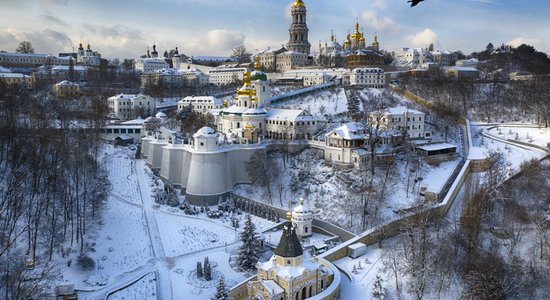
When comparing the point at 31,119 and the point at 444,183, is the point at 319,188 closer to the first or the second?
the point at 444,183

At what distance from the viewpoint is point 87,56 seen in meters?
99.7

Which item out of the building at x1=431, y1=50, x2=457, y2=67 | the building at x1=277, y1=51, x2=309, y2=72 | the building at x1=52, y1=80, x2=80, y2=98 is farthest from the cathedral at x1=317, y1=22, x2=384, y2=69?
the building at x1=52, y1=80, x2=80, y2=98

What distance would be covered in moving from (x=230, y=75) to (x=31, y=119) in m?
44.5

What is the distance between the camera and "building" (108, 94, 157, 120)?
169 feet

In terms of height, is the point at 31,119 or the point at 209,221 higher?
the point at 31,119

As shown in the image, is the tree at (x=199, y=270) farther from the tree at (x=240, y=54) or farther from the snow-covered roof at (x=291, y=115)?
the tree at (x=240, y=54)

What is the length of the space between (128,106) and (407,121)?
3202 cm

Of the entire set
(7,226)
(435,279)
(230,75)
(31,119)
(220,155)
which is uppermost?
(230,75)

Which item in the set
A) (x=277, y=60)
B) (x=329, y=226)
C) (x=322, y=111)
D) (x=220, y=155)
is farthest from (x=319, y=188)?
(x=277, y=60)

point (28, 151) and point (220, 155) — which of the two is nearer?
point (28, 151)

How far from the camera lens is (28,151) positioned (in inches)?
1062

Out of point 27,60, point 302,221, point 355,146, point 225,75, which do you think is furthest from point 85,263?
point 27,60

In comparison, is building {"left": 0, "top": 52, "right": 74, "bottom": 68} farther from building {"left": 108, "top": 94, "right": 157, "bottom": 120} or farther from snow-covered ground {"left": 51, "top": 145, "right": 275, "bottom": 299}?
snow-covered ground {"left": 51, "top": 145, "right": 275, "bottom": 299}

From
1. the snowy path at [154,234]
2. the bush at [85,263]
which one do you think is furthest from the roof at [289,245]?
the bush at [85,263]
